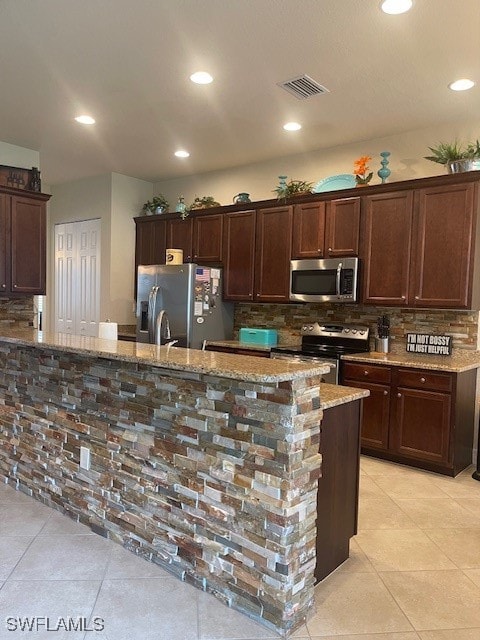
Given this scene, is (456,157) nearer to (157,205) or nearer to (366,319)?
(366,319)

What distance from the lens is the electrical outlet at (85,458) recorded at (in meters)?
2.60

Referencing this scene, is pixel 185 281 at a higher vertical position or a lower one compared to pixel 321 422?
higher

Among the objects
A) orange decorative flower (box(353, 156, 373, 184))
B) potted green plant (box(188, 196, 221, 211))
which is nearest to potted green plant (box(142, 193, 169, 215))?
potted green plant (box(188, 196, 221, 211))

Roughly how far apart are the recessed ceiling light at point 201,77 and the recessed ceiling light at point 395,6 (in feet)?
4.07

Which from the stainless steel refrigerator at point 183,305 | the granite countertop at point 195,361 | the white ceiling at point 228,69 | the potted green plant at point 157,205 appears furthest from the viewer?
the potted green plant at point 157,205

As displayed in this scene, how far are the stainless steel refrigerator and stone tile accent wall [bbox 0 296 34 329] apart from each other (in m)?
1.18

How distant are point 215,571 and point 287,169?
164 inches

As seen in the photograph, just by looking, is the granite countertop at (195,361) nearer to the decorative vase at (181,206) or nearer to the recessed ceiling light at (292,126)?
the recessed ceiling light at (292,126)

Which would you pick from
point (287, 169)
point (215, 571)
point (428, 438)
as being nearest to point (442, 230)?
Answer: point (428, 438)

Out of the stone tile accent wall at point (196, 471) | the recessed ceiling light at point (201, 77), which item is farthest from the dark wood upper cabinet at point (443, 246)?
the stone tile accent wall at point (196, 471)

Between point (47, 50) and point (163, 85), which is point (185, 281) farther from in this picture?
point (47, 50)

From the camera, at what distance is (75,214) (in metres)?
6.41

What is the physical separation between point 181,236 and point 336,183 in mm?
2033

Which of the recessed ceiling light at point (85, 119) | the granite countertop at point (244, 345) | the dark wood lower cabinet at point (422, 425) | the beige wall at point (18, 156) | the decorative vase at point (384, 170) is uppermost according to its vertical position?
the recessed ceiling light at point (85, 119)
